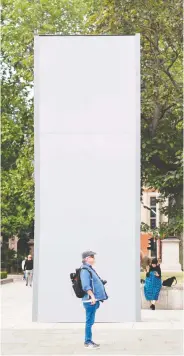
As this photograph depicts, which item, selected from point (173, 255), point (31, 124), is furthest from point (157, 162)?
point (31, 124)

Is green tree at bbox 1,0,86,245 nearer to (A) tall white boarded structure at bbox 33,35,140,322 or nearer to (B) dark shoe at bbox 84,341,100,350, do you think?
(A) tall white boarded structure at bbox 33,35,140,322

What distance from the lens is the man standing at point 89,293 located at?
40.1ft

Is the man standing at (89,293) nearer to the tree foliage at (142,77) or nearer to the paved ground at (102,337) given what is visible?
the paved ground at (102,337)

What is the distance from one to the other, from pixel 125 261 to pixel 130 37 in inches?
190

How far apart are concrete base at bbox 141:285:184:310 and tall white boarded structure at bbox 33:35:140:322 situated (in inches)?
154

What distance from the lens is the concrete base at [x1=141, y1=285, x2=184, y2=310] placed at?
20.1 metres

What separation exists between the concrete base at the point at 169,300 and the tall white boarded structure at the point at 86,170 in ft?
12.8

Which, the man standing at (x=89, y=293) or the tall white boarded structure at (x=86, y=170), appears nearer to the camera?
the man standing at (x=89, y=293)

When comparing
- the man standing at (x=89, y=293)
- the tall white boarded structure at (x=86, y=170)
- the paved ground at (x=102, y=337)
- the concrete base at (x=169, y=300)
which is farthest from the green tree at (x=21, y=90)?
the man standing at (x=89, y=293)

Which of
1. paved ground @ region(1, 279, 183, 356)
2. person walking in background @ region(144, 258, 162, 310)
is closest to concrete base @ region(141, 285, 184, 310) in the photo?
person walking in background @ region(144, 258, 162, 310)

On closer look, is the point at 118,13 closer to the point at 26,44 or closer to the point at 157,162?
the point at 157,162

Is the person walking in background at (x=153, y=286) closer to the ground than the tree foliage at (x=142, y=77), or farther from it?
closer to the ground

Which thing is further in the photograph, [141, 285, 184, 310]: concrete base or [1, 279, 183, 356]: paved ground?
[141, 285, 184, 310]: concrete base

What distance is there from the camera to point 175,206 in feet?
108
